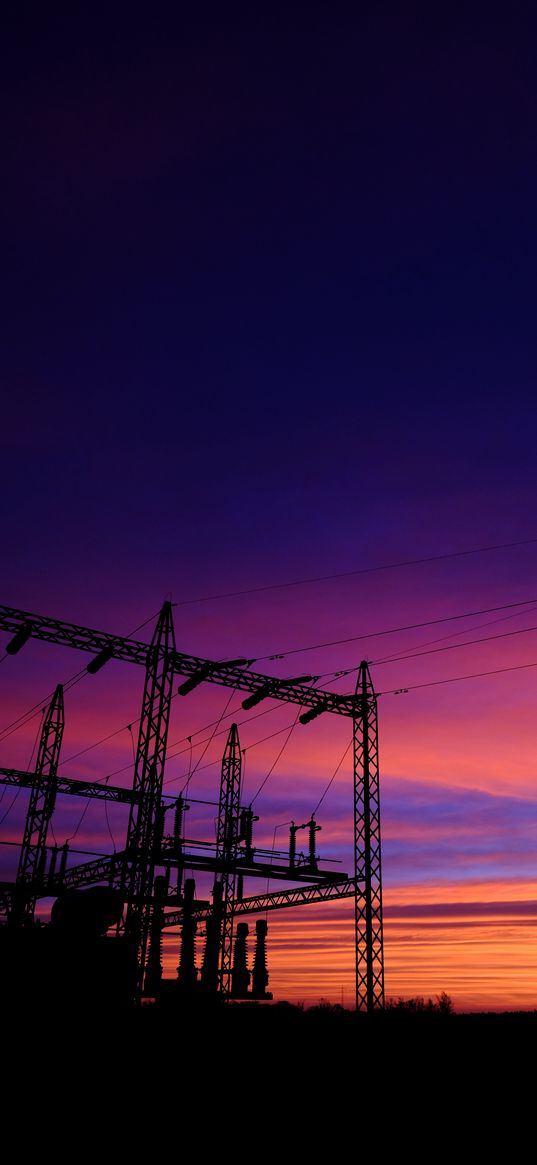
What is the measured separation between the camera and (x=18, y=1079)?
1462 cm

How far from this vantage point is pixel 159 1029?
2175 cm

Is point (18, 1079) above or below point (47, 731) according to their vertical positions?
below

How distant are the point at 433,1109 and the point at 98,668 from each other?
17274 millimetres

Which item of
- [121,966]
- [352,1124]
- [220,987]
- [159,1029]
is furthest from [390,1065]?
[220,987]

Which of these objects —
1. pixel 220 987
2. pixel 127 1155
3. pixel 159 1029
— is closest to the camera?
pixel 127 1155

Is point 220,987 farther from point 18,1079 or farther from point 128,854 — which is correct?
point 18,1079

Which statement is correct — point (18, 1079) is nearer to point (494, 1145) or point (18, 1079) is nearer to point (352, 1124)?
point (352, 1124)

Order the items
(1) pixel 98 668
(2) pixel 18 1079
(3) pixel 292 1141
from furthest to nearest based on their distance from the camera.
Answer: (1) pixel 98 668
(2) pixel 18 1079
(3) pixel 292 1141

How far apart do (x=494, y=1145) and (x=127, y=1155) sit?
4438mm

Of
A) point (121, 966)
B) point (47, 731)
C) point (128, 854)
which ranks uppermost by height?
point (47, 731)

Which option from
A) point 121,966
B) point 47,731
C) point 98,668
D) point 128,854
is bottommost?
point 121,966

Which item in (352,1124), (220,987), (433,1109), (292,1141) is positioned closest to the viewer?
(292,1141)

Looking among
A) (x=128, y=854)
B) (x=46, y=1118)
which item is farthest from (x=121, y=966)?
(x=46, y=1118)

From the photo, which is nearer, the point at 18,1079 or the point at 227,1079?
the point at 227,1079
